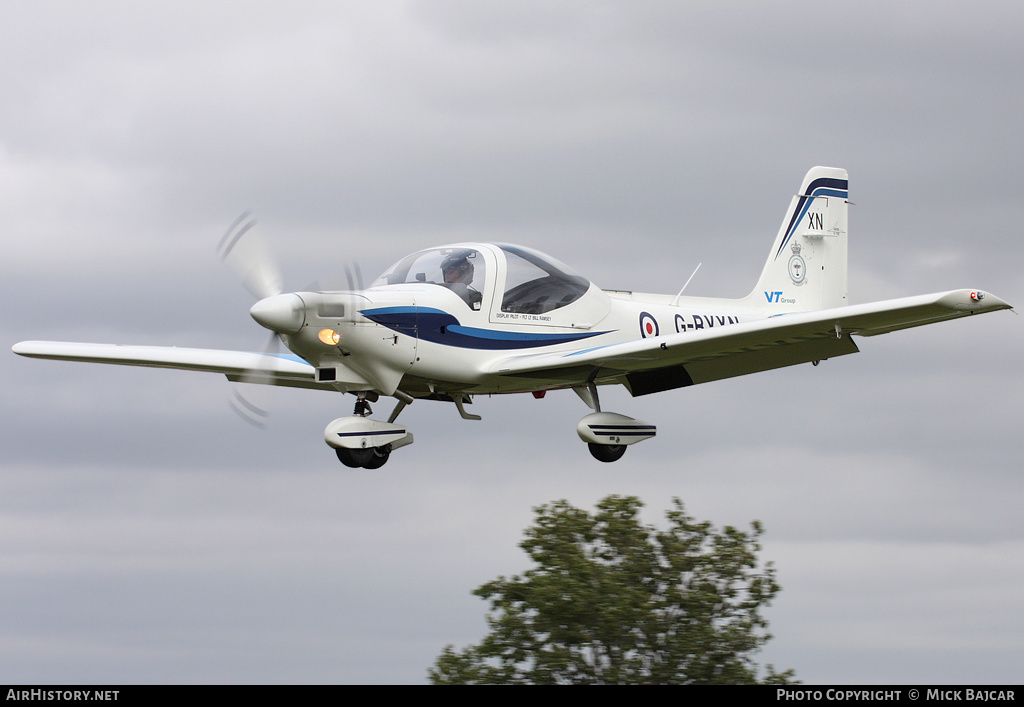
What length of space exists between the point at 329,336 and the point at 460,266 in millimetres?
1910

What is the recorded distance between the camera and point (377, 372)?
47.7 feet

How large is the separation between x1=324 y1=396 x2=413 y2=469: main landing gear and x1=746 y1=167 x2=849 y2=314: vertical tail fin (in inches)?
278

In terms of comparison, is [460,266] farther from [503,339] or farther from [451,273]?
[503,339]

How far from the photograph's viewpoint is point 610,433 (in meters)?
15.5

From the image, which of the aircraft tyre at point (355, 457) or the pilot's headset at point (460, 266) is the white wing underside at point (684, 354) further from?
the aircraft tyre at point (355, 457)

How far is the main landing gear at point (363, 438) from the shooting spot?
14195 millimetres

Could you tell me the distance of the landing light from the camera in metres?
14.0

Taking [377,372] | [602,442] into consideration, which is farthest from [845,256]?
[377,372]

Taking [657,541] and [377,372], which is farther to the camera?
[657,541]

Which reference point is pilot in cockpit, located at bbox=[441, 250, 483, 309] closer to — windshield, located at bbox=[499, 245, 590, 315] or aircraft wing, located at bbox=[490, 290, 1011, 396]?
windshield, located at bbox=[499, 245, 590, 315]

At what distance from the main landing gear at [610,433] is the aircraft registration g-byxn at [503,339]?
0.02 meters

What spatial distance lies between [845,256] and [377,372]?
8.64m

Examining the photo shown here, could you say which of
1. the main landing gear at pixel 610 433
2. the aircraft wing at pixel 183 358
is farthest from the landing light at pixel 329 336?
the main landing gear at pixel 610 433
